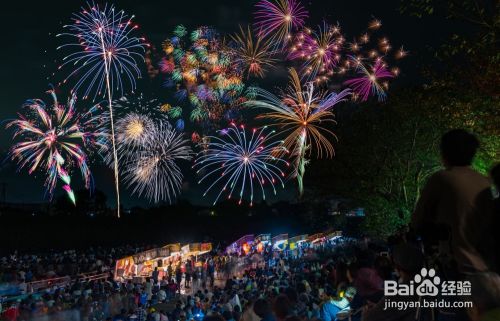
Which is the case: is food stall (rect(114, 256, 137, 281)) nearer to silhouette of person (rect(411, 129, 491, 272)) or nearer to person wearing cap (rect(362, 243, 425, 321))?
person wearing cap (rect(362, 243, 425, 321))

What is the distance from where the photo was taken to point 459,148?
2.74 meters

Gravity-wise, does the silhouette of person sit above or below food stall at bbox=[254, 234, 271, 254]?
above

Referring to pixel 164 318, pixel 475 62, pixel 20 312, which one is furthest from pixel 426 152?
pixel 20 312

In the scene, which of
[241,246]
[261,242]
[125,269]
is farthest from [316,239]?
[125,269]

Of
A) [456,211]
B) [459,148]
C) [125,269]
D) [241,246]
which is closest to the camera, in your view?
[456,211]

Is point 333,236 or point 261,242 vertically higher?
point 261,242

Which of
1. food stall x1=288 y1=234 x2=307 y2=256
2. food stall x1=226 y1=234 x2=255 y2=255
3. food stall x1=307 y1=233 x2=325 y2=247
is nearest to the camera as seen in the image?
food stall x1=226 y1=234 x2=255 y2=255

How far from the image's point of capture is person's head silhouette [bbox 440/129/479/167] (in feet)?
9.00

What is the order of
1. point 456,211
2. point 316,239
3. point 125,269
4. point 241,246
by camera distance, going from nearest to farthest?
point 456,211 → point 125,269 → point 241,246 → point 316,239

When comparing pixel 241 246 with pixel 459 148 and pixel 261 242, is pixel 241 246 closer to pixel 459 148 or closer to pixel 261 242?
pixel 261 242

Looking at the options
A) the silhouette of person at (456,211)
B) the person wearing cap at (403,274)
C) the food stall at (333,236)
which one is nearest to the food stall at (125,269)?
the person wearing cap at (403,274)

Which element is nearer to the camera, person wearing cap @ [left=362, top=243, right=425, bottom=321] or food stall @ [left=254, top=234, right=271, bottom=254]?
person wearing cap @ [left=362, top=243, right=425, bottom=321]

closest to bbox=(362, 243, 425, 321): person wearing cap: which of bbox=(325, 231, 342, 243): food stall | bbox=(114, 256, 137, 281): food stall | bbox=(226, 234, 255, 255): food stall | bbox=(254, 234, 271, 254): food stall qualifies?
bbox=(114, 256, 137, 281): food stall

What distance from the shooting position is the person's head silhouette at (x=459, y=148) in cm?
274
